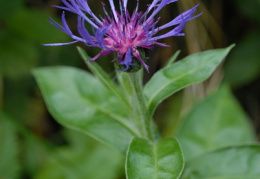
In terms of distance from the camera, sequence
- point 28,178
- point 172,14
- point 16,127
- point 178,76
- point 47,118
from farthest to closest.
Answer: point 47,118 < point 172,14 < point 28,178 < point 16,127 < point 178,76

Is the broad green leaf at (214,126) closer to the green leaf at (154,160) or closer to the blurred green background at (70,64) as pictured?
the blurred green background at (70,64)

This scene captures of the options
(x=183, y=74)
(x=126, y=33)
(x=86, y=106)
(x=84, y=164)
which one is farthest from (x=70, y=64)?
(x=126, y=33)

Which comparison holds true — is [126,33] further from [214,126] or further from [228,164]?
[214,126]

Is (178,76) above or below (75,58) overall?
above

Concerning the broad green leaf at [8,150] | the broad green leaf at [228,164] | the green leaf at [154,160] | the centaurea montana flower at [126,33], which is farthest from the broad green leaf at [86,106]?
the broad green leaf at [8,150]

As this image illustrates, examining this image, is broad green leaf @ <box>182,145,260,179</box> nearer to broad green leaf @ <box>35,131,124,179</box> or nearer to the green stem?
the green stem

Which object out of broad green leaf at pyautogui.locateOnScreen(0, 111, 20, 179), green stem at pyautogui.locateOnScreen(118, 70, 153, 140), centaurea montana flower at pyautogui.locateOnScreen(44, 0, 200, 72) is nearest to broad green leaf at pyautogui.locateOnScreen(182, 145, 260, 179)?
green stem at pyautogui.locateOnScreen(118, 70, 153, 140)

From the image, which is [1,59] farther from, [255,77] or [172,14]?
[255,77]

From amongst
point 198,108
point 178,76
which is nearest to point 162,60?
point 198,108
